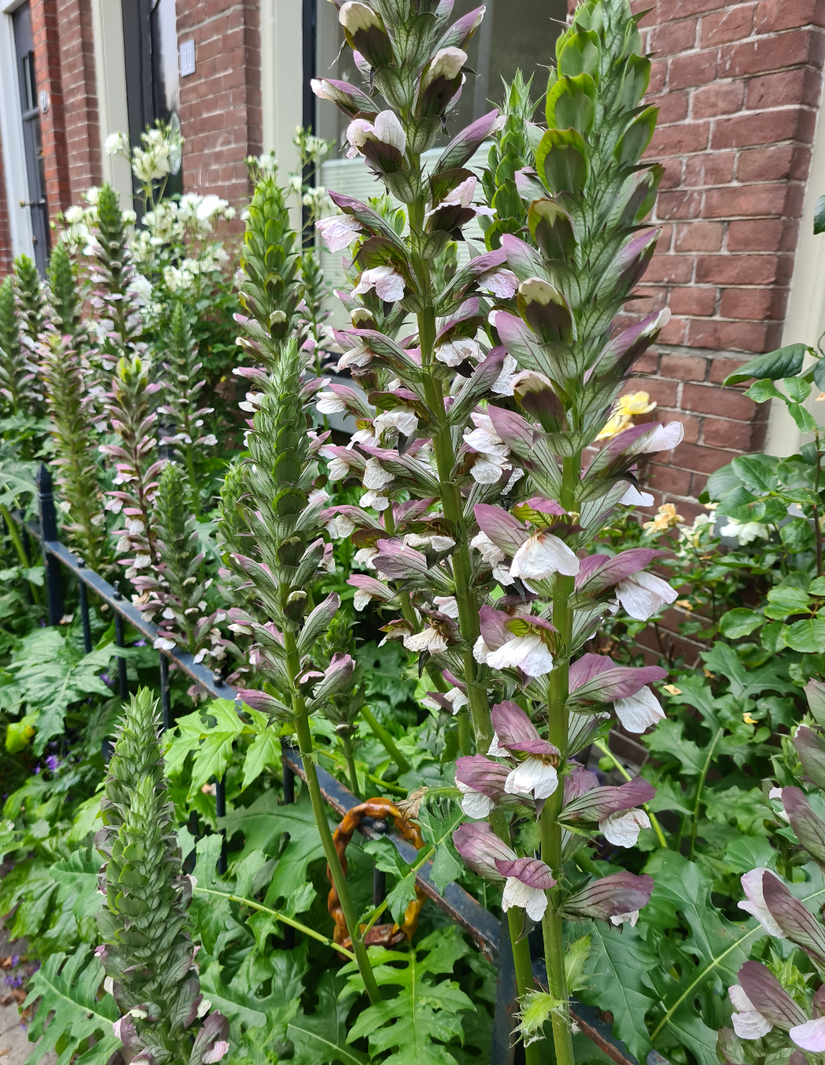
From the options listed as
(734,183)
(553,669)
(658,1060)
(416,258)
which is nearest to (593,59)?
(416,258)

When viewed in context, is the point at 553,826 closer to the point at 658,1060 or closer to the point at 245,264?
the point at 658,1060

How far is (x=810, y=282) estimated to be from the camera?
7.94ft

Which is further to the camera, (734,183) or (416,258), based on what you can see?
(734,183)

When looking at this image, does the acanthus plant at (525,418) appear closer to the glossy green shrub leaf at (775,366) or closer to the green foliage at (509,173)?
the green foliage at (509,173)

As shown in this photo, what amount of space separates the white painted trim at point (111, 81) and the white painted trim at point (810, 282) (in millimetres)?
6387

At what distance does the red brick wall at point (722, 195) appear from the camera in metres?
2.31

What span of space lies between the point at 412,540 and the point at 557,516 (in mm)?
283

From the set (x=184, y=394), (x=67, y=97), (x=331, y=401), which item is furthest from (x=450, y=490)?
(x=67, y=97)

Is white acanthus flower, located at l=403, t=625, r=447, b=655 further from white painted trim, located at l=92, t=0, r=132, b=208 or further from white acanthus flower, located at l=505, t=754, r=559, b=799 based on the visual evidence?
white painted trim, located at l=92, t=0, r=132, b=208

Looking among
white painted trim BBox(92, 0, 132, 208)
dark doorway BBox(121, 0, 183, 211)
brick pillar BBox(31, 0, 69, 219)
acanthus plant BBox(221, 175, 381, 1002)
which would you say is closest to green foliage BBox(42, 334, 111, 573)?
acanthus plant BBox(221, 175, 381, 1002)

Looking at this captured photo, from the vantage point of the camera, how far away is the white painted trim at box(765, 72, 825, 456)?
7.70 ft

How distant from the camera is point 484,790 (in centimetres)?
69

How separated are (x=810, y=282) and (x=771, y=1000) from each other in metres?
2.44

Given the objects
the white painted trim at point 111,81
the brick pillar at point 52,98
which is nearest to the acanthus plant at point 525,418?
the white painted trim at point 111,81
